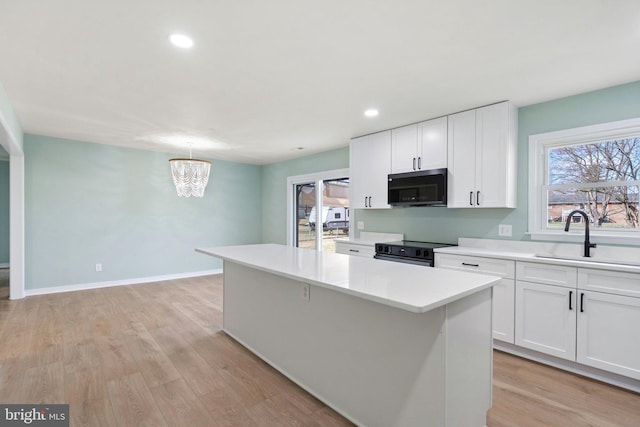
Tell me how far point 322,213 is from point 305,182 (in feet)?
2.22

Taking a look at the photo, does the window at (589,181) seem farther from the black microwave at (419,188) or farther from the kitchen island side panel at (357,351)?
the kitchen island side panel at (357,351)

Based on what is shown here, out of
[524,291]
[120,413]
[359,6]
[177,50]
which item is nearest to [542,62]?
[359,6]

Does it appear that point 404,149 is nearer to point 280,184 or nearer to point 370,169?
point 370,169

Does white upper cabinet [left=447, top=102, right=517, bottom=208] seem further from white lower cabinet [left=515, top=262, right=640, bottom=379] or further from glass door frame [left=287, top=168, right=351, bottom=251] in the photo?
glass door frame [left=287, top=168, right=351, bottom=251]

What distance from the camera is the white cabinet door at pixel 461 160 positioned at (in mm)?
3189

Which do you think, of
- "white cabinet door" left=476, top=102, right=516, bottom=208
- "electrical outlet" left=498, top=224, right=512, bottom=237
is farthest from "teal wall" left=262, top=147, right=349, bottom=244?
"electrical outlet" left=498, top=224, right=512, bottom=237

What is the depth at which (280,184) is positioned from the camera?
635 centimetres

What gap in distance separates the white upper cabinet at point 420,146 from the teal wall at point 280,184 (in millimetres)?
1442

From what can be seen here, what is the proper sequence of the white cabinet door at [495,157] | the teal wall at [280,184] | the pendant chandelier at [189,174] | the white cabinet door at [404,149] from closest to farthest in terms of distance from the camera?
the white cabinet door at [495,157]
the white cabinet door at [404,149]
the pendant chandelier at [189,174]
the teal wall at [280,184]

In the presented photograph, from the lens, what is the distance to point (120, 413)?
190 cm

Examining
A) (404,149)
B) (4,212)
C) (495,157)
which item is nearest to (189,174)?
(404,149)

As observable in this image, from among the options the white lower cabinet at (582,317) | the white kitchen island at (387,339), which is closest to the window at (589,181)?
the white lower cabinet at (582,317)

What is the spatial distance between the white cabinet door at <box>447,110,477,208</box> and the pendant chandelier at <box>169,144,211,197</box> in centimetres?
314

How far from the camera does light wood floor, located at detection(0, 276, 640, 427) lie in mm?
1880
